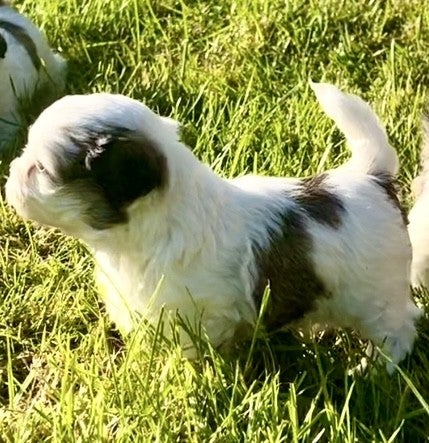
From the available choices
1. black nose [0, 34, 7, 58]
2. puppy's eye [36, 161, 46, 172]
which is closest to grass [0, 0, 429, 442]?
black nose [0, 34, 7, 58]

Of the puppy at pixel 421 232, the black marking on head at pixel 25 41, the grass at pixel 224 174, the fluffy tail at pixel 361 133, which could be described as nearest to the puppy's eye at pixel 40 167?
the grass at pixel 224 174

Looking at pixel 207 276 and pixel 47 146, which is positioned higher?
pixel 47 146

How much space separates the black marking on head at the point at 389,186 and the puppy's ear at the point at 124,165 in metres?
0.69

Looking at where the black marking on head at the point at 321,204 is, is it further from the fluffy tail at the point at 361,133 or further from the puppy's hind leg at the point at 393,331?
the puppy's hind leg at the point at 393,331

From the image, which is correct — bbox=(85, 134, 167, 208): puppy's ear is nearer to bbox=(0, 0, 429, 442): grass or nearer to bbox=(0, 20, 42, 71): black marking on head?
bbox=(0, 0, 429, 442): grass

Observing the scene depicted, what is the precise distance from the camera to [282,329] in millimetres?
2748

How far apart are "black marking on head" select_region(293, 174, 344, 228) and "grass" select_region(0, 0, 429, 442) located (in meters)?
0.39

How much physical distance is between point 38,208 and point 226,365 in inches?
27.6

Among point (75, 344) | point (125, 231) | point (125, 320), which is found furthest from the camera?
point (75, 344)

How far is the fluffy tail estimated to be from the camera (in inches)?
103

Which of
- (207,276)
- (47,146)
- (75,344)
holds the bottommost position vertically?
(75,344)

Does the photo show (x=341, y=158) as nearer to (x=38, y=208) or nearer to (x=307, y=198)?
(x=307, y=198)

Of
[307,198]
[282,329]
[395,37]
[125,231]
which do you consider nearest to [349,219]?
[307,198]

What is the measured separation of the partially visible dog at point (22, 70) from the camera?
390cm
